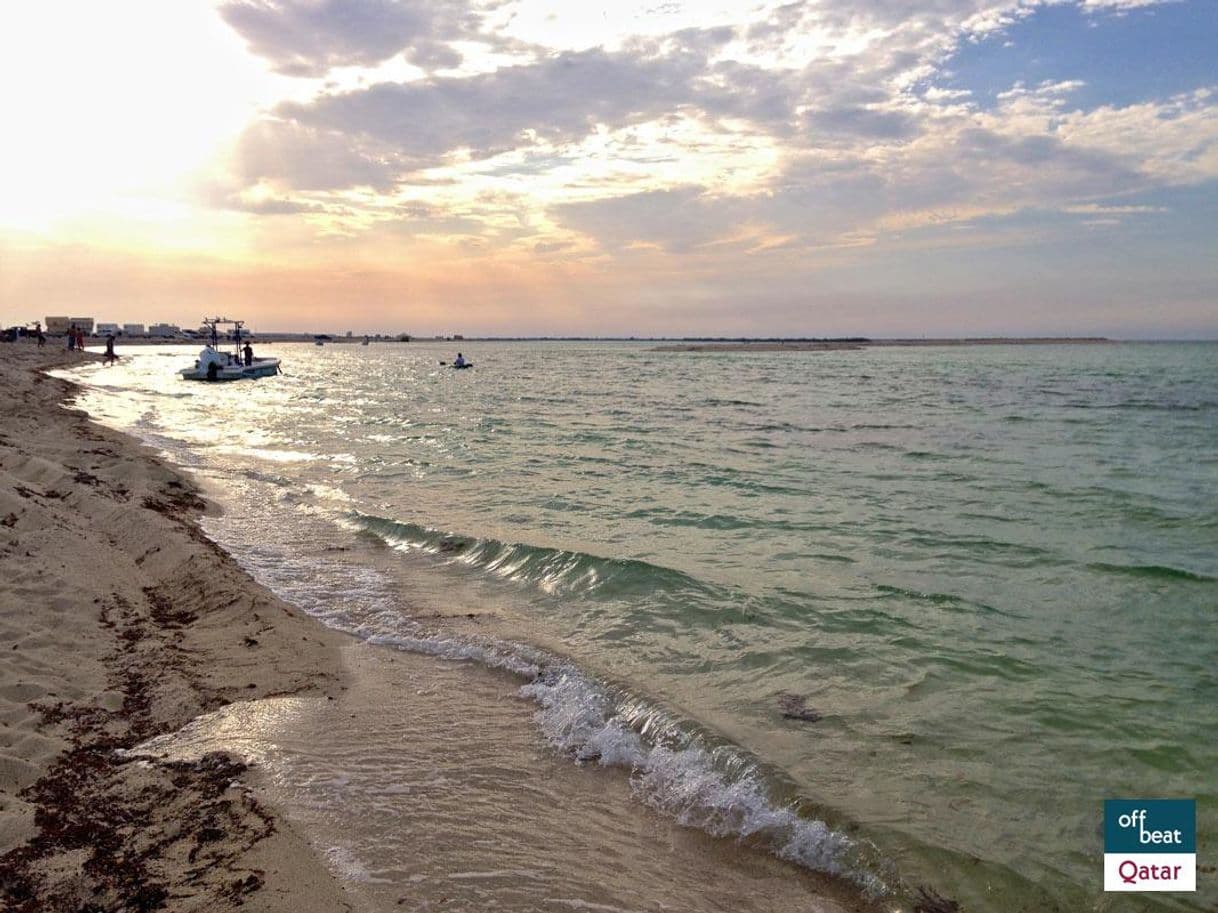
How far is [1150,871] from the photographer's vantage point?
16.0 feet

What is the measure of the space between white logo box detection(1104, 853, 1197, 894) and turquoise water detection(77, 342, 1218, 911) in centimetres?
10

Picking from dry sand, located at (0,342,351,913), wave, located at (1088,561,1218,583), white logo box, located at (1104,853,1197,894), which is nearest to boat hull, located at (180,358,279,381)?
dry sand, located at (0,342,351,913)

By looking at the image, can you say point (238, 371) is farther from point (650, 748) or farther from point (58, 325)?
point (58, 325)

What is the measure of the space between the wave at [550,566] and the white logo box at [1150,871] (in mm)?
5915

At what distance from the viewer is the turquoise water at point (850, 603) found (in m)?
5.55

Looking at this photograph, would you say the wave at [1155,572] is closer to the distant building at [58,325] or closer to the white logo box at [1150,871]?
the white logo box at [1150,871]

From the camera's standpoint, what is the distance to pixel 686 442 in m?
27.2

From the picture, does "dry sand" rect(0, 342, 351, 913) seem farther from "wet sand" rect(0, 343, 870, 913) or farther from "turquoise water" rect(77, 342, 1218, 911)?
"turquoise water" rect(77, 342, 1218, 911)

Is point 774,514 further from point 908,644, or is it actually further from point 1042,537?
point 908,644

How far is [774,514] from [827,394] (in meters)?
38.7

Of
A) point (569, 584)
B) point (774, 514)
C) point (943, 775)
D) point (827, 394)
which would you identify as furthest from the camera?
point (827, 394)

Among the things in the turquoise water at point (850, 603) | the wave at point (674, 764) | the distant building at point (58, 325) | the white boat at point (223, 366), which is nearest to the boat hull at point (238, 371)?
the white boat at point (223, 366)

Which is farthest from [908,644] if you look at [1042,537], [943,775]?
[1042,537]

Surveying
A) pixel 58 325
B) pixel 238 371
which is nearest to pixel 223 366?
pixel 238 371
